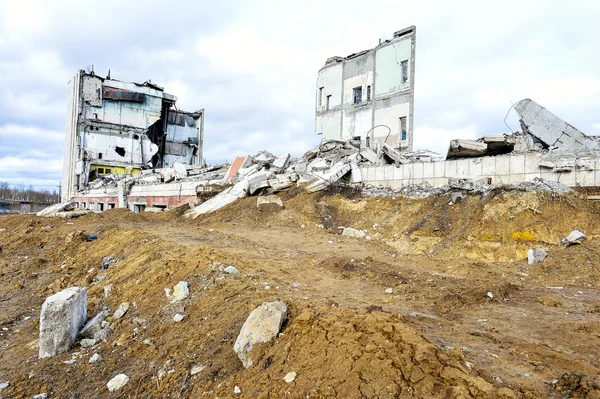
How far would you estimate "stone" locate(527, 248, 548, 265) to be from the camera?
7.20 m

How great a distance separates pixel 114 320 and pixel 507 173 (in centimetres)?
887

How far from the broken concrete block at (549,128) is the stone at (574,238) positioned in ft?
15.1

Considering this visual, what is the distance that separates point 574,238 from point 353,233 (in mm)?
4748

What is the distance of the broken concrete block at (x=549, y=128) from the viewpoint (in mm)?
11102

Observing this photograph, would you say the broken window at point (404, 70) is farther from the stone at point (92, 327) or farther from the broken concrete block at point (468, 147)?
the stone at point (92, 327)

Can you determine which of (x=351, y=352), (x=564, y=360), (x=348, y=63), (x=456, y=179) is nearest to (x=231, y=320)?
(x=351, y=352)

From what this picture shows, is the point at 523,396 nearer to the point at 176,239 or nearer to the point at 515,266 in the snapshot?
the point at 515,266

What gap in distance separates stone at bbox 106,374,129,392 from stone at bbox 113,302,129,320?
1.56m

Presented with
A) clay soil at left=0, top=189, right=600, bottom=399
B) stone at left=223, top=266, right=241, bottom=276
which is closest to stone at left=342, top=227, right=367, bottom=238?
clay soil at left=0, top=189, right=600, bottom=399

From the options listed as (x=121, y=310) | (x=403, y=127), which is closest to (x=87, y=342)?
(x=121, y=310)

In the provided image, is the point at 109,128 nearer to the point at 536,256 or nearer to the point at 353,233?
the point at 353,233

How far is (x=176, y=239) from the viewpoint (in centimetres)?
906

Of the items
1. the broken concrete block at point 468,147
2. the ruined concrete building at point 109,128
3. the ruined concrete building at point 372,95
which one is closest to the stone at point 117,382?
the broken concrete block at point 468,147

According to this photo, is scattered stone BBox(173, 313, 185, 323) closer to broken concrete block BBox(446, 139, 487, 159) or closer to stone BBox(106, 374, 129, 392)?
stone BBox(106, 374, 129, 392)
